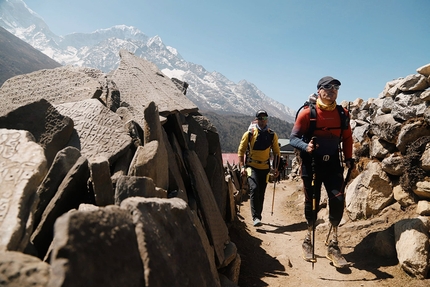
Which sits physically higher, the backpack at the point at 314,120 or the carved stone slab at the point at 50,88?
the backpack at the point at 314,120

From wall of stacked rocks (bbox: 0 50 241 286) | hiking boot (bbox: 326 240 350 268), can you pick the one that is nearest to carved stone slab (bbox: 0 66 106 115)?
wall of stacked rocks (bbox: 0 50 241 286)

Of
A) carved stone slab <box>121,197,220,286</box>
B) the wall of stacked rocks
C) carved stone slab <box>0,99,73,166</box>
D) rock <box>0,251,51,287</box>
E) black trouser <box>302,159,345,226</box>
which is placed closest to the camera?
rock <box>0,251,51,287</box>

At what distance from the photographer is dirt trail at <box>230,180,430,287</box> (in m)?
4.93

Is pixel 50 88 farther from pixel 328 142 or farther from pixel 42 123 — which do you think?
pixel 328 142

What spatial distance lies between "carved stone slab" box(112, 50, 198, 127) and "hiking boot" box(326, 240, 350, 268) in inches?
167

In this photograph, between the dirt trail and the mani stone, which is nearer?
the mani stone

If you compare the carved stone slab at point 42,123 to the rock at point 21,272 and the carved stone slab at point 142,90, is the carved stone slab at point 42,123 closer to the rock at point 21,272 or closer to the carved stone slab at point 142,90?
the carved stone slab at point 142,90

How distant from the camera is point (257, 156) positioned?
7.98 metres

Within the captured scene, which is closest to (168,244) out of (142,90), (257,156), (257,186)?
(142,90)

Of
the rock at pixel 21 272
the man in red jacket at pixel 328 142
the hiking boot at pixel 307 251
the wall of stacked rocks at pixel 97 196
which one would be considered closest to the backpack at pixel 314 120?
the man in red jacket at pixel 328 142

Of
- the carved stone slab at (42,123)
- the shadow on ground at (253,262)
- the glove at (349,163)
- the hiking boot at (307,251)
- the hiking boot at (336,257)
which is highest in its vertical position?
the glove at (349,163)

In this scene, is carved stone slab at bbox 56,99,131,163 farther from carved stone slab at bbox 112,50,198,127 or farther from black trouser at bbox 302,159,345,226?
black trouser at bbox 302,159,345,226

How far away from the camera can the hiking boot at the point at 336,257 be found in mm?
5281

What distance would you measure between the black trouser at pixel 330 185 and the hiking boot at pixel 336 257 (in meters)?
0.43
